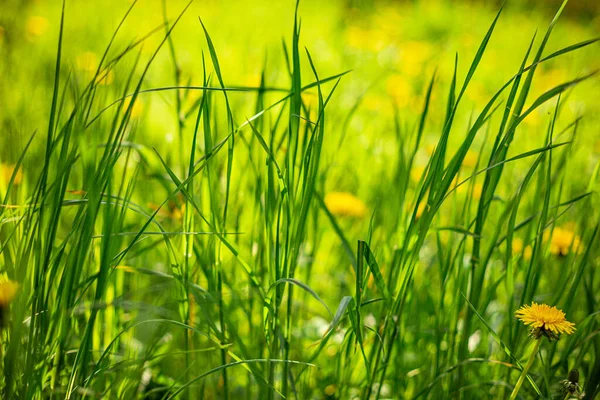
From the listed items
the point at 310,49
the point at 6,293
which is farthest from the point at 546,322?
the point at 310,49

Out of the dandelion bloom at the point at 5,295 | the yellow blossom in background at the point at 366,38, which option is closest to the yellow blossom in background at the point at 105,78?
the dandelion bloom at the point at 5,295

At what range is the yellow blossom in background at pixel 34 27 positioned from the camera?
232 centimetres

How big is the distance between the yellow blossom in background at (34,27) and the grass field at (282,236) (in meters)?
0.01

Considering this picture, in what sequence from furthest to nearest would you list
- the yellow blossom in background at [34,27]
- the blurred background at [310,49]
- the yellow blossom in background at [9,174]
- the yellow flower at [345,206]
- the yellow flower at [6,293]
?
the yellow blossom in background at [34,27] < the blurred background at [310,49] < the yellow flower at [345,206] < the yellow blossom in background at [9,174] < the yellow flower at [6,293]

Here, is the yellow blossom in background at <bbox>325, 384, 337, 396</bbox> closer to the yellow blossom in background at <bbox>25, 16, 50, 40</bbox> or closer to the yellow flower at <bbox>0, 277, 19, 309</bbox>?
the yellow flower at <bbox>0, 277, 19, 309</bbox>

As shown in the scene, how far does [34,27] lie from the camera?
238 cm

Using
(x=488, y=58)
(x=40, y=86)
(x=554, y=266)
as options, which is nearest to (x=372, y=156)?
(x=554, y=266)

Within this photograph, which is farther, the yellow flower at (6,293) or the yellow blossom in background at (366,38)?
the yellow blossom in background at (366,38)

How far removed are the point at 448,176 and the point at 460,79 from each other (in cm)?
205

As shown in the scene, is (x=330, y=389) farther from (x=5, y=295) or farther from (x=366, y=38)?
(x=366, y=38)

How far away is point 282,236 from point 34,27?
217cm

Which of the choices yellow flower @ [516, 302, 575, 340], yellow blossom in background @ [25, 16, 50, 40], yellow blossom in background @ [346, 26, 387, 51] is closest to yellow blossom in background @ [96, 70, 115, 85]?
yellow flower @ [516, 302, 575, 340]

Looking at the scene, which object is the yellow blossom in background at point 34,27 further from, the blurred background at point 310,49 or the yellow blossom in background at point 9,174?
the yellow blossom in background at point 9,174

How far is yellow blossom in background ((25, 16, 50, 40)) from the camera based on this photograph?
2318 mm
